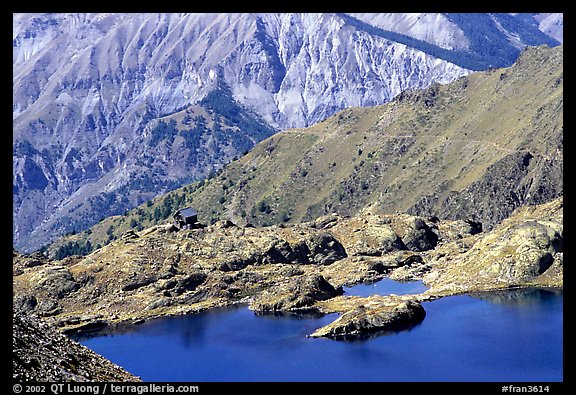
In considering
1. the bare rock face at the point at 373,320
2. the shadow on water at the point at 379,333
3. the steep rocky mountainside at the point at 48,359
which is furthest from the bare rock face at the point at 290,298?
the steep rocky mountainside at the point at 48,359

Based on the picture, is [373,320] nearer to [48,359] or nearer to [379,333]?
[379,333]

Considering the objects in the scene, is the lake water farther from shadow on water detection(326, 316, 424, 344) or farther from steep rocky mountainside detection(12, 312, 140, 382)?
steep rocky mountainside detection(12, 312, 140, 382)

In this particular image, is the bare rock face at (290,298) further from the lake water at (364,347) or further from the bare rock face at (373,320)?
the bare rock face at (373,320)

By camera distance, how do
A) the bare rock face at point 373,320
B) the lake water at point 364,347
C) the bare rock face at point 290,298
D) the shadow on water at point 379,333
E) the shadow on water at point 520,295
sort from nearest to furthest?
the lake water at point 364,347 < the shadow on water at point 379,333 < the bare rock face at point 373,320 < the shadow on water at point 520,295 < the bare rock face at point 290,298

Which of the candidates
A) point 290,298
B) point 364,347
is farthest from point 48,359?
point 290,298

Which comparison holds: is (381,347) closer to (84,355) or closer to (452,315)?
(452,315)

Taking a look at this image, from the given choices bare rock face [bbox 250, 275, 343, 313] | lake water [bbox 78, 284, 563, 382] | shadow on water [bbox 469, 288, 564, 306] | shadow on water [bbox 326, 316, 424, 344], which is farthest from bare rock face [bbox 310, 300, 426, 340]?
bare rock face [bbox 250, 275, 343, 313]
